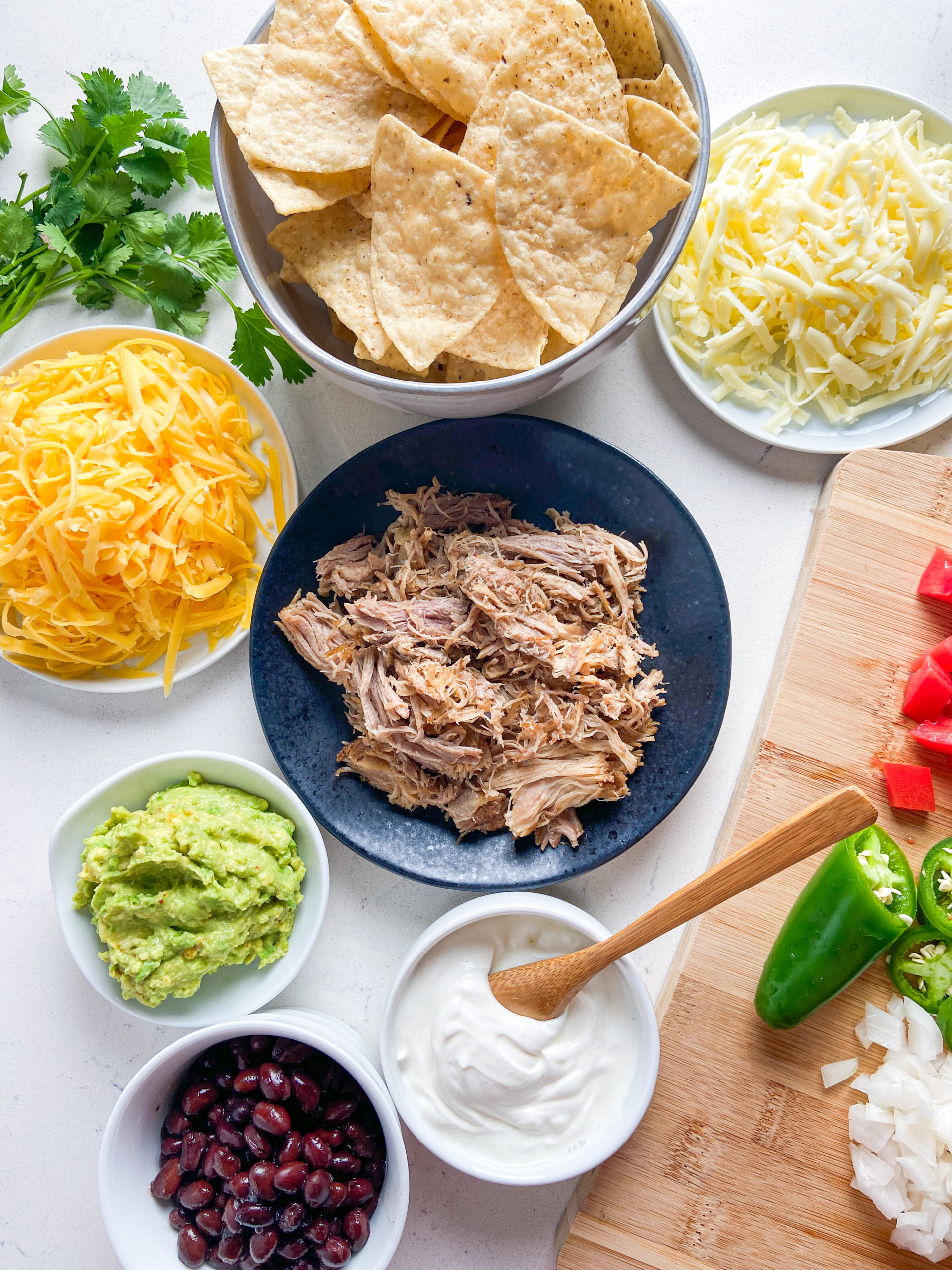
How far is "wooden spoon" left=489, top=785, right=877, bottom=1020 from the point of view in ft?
6.11

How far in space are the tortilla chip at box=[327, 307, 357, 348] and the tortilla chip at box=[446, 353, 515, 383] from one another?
0.25 m

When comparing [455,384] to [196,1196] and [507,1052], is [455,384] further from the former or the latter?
[196,1196]

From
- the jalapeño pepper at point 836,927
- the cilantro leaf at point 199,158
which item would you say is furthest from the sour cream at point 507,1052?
the cilantro leaf at point 199,158

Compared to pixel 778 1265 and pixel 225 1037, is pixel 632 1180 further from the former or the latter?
pixel 225 1037

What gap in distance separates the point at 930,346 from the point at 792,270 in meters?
0.36

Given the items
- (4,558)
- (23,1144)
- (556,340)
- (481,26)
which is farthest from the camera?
(23,1144)

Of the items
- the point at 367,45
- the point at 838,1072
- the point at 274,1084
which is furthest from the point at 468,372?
the point at 838,1072

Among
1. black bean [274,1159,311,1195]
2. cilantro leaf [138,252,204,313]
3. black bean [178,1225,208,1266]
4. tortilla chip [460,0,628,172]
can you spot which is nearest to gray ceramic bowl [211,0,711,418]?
tortilla chip [460,0,628,172]

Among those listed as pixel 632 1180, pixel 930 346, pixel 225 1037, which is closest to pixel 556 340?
pixel 930 346

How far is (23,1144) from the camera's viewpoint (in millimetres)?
2365

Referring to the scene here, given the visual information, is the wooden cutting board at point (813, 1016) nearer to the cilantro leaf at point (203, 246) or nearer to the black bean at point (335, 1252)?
the black bean at point (335, 1252)

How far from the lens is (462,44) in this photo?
5.56 ft

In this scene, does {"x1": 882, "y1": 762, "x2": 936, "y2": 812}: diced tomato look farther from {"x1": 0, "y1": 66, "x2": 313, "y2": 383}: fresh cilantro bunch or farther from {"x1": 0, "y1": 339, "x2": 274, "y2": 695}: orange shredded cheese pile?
{"x1": 0, "y1": 66, "x2": 313, "y2": 383}: fresh cilantro bunch

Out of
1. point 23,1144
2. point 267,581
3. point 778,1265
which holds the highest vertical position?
point 267,581
